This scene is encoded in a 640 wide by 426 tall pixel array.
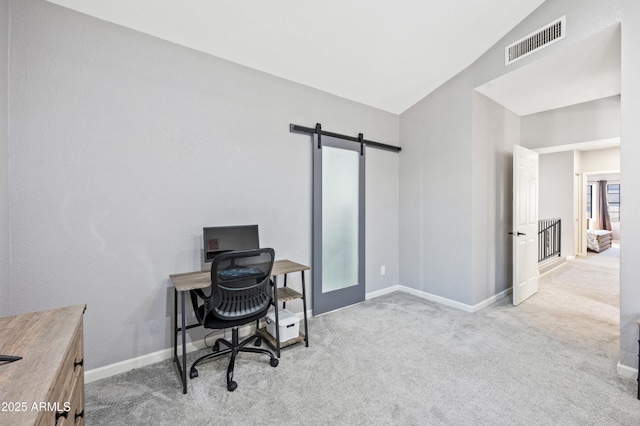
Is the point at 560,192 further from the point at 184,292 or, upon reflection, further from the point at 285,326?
the point at 184,292

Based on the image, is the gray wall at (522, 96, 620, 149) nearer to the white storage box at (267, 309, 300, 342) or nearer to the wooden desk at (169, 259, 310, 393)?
the wooden desk at (169, 259, 310, 393)

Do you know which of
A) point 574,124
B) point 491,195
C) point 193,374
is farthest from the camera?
point 574,124

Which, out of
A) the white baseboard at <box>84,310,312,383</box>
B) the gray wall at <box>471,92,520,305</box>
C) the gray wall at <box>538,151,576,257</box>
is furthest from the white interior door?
the white baseboard at <box>84,310,312,383</box>

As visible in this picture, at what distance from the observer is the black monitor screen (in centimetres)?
240

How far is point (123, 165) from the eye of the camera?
220 centimetres

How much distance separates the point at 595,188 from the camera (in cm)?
933

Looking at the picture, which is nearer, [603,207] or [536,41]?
[536,41]

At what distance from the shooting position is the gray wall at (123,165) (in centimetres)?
191

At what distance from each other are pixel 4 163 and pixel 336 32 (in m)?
2.72

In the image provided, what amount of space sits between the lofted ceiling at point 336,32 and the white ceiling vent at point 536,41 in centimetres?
23

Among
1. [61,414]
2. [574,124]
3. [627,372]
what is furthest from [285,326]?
[574,124]

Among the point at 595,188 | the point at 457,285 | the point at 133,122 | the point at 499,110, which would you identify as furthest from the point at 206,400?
the point at 595,188

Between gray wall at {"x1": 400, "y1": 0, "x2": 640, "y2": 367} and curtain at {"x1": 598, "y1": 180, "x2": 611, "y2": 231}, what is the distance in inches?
331

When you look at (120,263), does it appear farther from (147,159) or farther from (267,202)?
(267,202)
